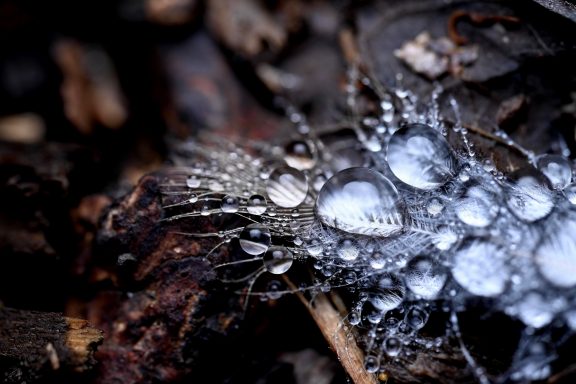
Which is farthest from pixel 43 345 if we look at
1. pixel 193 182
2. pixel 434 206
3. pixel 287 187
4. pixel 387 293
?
pixel 434 206

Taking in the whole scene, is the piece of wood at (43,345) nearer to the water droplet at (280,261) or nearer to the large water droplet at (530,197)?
the water droplet at (280,261)

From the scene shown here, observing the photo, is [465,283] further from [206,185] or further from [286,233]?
[206,185]

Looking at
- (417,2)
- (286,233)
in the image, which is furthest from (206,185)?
(417,2)

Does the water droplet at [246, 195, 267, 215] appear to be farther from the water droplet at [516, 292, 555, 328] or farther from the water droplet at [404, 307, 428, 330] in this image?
the water droplet at [516, 292, 555, 328]

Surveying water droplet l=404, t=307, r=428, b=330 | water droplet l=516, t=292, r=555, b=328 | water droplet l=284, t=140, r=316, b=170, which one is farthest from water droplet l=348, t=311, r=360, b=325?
water droplet l=284, t=140, r=316, b=170

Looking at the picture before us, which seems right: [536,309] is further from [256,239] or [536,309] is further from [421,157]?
[256,239]
